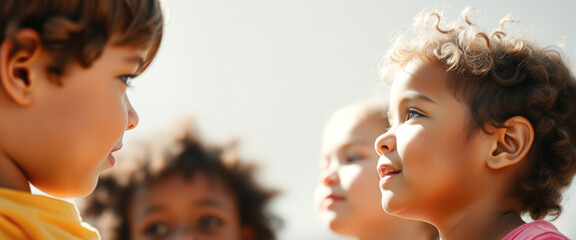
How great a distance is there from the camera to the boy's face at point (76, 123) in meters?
1.48

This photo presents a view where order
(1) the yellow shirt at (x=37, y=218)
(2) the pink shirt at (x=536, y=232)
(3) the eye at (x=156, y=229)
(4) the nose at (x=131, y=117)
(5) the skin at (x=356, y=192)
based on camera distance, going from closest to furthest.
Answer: (1) the yellow shirt at (x=37, y=218)
(4) the nose at (x=131, y=117)
(2) the pink shirt at (x=536, y=232)
(5) the skin at (x=356, y=192)
(3) the eye at (x=156, y=229)

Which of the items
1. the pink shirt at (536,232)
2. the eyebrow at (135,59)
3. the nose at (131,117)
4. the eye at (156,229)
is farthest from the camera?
the eye at (156,229)

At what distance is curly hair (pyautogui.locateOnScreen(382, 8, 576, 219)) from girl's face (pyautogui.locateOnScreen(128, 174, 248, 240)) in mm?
1688

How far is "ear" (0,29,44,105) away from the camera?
1.43 meters

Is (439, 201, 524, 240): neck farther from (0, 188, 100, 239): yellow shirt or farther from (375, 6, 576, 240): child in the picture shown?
(0, 188, 100, 239): yellow shirt

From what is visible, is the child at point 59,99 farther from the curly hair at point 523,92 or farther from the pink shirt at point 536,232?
the pink shirt at point 536,232

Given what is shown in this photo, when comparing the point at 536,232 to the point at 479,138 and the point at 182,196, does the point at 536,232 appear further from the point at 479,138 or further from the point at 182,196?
the point at 182,196

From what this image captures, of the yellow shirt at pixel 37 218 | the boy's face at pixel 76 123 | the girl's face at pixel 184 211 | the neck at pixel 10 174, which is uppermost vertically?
the girl's face at pixel 184 211

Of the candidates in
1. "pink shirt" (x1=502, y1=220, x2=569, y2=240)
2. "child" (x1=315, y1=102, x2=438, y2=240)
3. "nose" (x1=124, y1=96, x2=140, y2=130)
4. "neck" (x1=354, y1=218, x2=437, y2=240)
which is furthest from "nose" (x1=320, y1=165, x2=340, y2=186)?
"nose" (x1=124, y1=96, x2=140, y2=130)

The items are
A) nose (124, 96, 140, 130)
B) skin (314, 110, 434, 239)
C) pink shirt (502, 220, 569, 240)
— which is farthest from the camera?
skin (314, 110, 434, 239)

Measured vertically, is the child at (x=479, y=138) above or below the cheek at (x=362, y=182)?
below

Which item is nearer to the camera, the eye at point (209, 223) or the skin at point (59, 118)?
the skin at point (59, 118)

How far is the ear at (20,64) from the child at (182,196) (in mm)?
2070

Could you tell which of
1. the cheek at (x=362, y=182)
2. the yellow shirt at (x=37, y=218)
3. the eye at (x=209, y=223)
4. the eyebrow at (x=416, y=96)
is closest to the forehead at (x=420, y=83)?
the eyebrow at (x=416, y=96)
